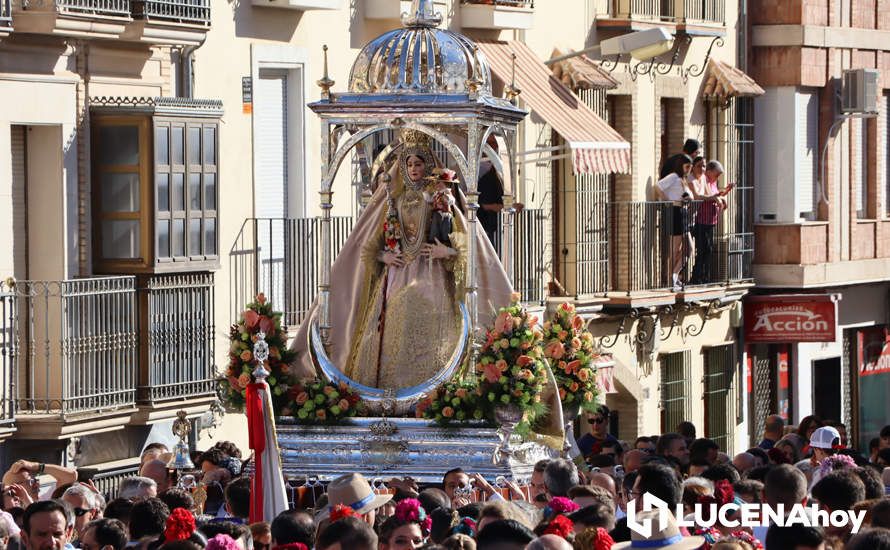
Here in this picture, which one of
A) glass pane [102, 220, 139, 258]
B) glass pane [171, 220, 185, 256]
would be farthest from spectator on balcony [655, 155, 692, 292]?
glass pane [102, 220, 139, 258]

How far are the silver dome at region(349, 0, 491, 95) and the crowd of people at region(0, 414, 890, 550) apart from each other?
Answer: 2705 mm

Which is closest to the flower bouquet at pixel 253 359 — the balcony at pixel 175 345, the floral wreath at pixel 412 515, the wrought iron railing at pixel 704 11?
the balcony at pixel 175 345

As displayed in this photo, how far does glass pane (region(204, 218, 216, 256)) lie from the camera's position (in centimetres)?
2261

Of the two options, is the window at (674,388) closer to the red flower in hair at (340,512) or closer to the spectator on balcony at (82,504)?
the spectator on balcony at (82,504)

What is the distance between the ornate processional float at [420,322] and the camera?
58.2ft

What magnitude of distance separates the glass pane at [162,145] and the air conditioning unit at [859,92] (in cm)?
1406

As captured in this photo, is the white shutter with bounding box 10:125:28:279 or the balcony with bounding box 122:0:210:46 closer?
the white shutter with bounding box 10:125:28:279

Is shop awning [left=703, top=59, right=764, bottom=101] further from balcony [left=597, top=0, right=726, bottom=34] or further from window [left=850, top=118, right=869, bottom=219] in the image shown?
window [left=850, top=118, right=869, bottom=219]

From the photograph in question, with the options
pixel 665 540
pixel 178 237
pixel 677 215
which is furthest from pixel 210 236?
pixel 665 540

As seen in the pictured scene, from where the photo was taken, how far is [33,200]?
847 inches

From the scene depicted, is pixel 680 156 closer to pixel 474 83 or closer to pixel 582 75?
pixel 582 75

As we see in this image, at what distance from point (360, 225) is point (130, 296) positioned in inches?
139

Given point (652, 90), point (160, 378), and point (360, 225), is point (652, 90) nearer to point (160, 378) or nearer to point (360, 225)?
point (160, 378)

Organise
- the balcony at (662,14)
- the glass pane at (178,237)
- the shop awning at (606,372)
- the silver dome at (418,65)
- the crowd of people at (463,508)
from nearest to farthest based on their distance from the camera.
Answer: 1. the crowd of people at (463,508)
2. the silver dome at (418,65)
3. the glass pane at (178,237)
4. the shop awning at (606,372)
5. the balcony at (662,14)
